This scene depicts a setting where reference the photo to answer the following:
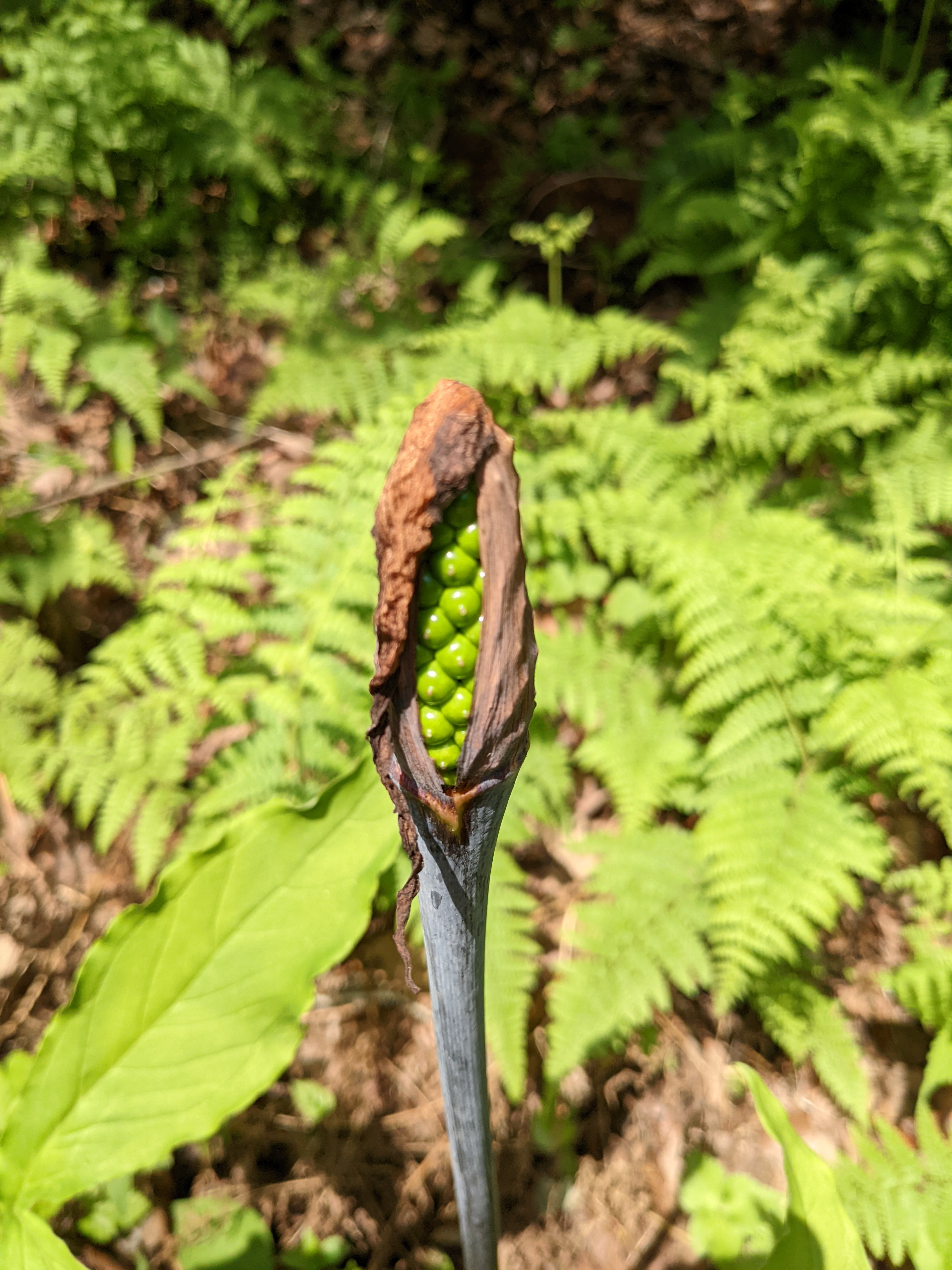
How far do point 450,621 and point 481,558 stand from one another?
6cm

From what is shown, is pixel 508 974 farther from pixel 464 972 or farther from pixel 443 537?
pixel 443 537

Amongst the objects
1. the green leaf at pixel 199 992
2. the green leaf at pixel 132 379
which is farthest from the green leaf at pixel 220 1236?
the green leaf at pixel 132 379

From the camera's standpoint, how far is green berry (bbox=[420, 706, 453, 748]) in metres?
0.66

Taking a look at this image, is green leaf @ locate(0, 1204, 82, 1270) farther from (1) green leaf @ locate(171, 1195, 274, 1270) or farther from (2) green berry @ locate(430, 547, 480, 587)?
(2) green berry @ locate(430, 547, 480, 587)

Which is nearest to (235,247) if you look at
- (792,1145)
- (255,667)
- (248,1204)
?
(255,667)

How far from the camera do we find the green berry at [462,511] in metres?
0.61

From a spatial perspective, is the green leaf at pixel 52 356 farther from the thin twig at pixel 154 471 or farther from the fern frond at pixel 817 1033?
the fern frond at pixel 817 1033

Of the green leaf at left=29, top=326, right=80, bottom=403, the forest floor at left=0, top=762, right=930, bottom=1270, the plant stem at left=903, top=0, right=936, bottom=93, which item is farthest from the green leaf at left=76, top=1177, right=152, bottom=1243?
the plant stem at left=903, top=0, right=936, bottom=93

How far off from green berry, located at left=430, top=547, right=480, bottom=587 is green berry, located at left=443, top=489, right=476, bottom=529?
20 millimetres

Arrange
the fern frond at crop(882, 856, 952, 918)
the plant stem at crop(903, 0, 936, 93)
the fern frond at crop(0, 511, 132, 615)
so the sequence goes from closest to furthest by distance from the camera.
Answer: the fern frond at crop(882, 856, 952, 918) → the fern frond at crop(0, 511, 132, 615) → the plant stem at crop(903, 0, 936, 93)

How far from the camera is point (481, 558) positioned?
0.61m

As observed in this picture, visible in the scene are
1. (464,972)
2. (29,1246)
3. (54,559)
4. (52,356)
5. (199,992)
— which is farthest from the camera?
(52,356)

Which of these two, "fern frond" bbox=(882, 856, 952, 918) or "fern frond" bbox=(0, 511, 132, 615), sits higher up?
"fern frond" bbox=(882, 856, 952, 918)

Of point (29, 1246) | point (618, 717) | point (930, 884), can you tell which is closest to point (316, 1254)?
point (29, 1246)
